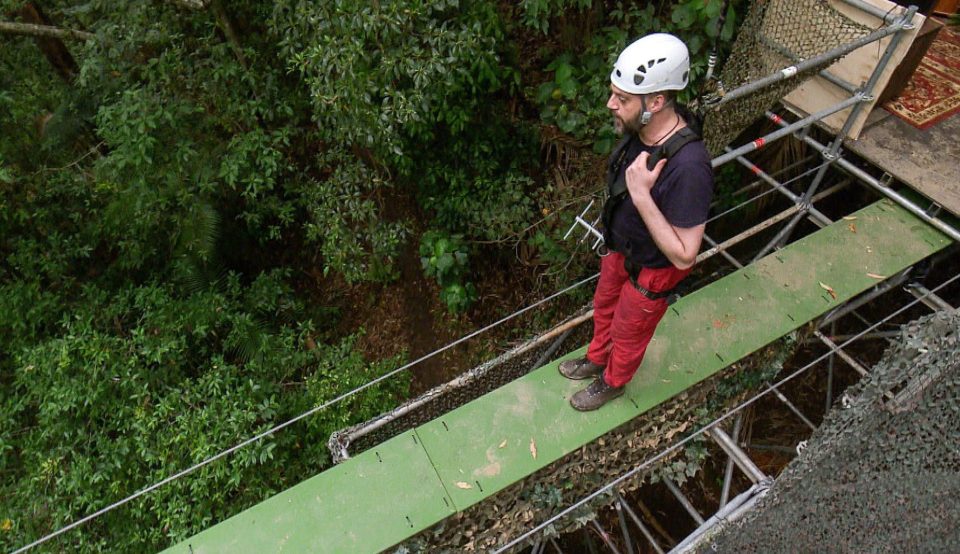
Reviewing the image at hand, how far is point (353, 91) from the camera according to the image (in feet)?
15.3

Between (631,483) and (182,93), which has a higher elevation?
(182,93)

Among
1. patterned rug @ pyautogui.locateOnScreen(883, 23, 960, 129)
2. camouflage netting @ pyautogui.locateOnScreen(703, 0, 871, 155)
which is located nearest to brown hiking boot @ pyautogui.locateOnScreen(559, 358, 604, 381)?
camouflage netting @ pyautogui.locateOnScreen(703, 0, 871, 155)

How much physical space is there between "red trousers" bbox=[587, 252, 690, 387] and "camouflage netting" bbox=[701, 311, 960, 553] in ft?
3.27

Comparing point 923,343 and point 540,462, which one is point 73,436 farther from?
point 923,343

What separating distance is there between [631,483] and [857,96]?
309 cm

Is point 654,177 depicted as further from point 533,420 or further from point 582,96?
point 582,96

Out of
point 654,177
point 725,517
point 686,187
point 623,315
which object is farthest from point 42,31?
point 725,517

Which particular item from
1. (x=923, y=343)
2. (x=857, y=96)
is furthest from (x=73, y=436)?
(x=857, y=96)

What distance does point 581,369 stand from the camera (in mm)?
3729

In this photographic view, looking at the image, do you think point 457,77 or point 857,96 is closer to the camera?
point 857,96

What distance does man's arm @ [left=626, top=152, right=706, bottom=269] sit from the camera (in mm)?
2449

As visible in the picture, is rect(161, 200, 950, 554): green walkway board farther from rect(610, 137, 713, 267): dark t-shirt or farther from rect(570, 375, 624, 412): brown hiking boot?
rect(610, 137, 713, 267): dark t-shirt

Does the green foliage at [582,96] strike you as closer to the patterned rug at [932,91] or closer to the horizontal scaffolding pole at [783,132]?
the horizontal scaffolding pole at [783,132]

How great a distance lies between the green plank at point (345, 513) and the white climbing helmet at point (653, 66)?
227 cm
